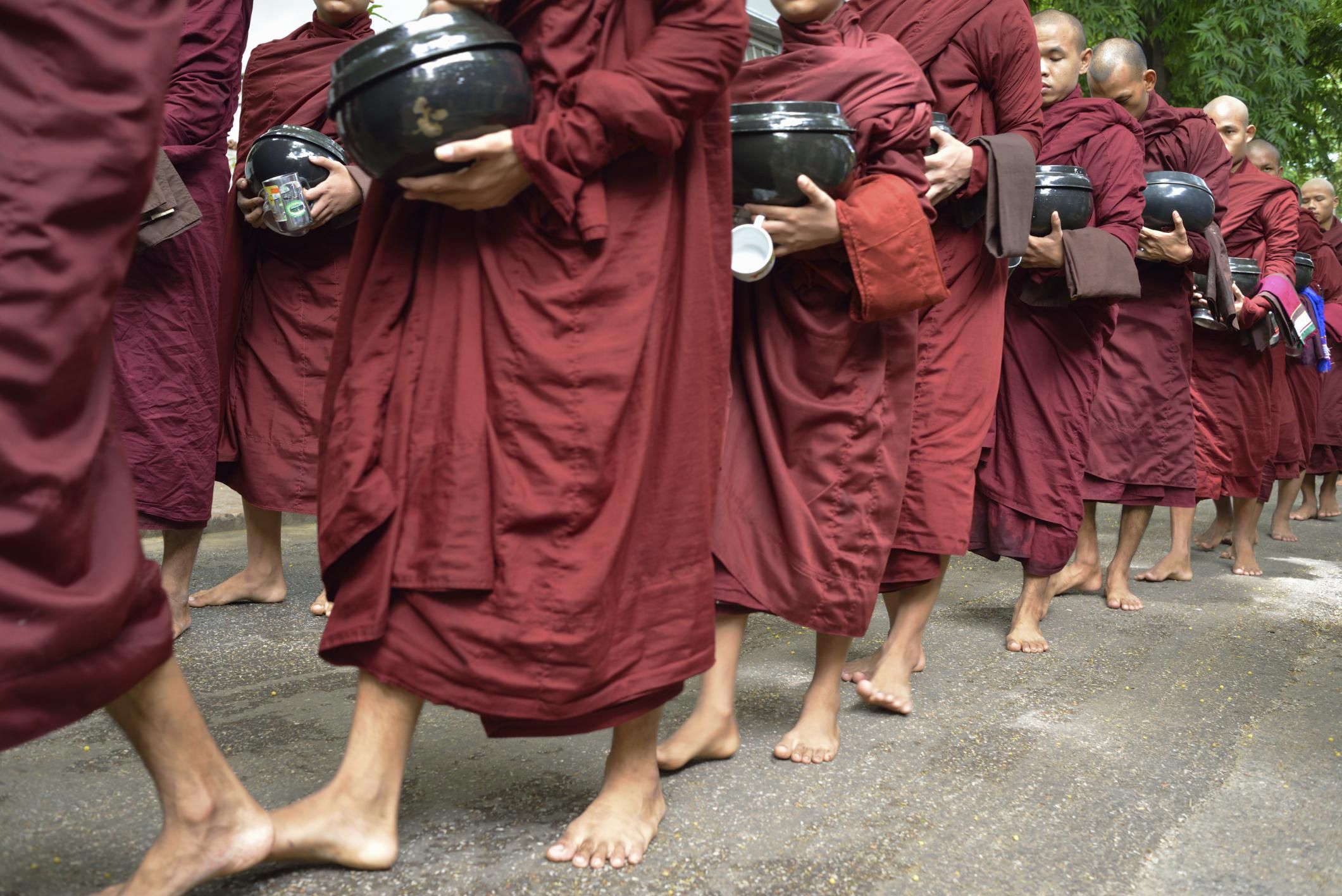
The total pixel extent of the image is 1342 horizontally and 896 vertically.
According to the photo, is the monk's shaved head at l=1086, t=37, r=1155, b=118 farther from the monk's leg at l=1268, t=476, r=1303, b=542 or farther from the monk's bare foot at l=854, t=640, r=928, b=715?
the monk's leg at l=1268, t=476, r=1303, b=542

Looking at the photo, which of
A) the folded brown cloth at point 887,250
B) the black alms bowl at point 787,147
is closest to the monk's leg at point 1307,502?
the folded brown cloth at point 887,250

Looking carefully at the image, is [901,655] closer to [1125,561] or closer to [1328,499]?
[1125,561]

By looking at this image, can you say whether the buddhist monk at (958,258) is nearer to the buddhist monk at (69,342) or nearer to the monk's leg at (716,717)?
the monk's leg at (716,717)

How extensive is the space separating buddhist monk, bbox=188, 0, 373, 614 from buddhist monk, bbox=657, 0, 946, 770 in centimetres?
172

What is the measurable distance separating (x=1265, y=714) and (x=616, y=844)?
6.86ft

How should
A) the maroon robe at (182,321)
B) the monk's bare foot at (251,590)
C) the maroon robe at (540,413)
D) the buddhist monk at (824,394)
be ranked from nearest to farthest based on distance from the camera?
the maroon robe at (540,413), the buddhist monk at (824,394), the maroon robe at (182,321), the monk's bare foot at (251,590)

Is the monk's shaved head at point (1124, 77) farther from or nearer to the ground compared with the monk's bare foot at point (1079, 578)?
farther from the ground

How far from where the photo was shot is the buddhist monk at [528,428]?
2.12 m

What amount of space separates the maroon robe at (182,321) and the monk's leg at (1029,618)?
2.56 m

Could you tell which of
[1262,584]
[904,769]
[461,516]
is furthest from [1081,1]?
[461,516]

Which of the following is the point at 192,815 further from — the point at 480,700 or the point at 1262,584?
the point at 1262,584

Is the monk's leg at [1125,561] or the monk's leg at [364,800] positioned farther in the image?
the monk's leg at [1125,561]

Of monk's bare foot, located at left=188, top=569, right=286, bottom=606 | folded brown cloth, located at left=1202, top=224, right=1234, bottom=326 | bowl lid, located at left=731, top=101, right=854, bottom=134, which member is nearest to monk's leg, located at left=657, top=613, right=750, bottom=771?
bowl lid, located at left=731, top=101, right=854, bottom=134

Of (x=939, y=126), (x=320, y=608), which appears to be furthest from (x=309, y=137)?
(x=939, y=126)
